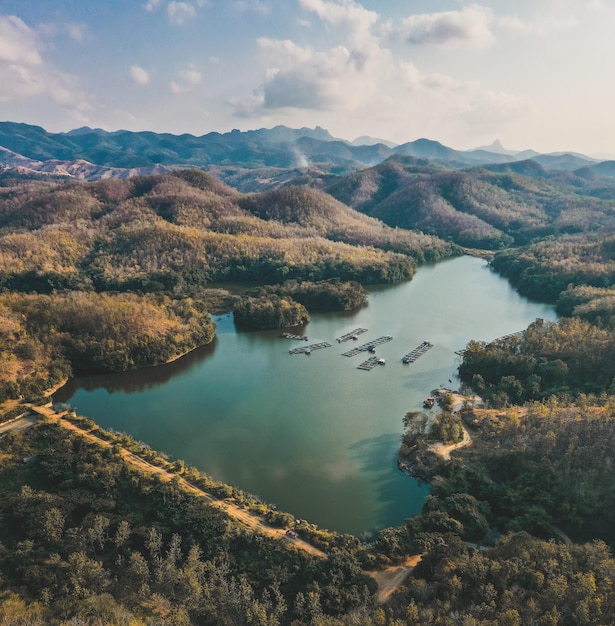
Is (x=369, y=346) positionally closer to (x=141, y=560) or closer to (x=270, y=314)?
(x=270, y=314)

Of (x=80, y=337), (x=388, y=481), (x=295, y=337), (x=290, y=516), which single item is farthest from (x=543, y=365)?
(x=80, y=337)

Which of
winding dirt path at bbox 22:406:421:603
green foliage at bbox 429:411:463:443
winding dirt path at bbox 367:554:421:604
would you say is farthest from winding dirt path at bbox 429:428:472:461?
winding dirt path at bbox 367:554:421:604

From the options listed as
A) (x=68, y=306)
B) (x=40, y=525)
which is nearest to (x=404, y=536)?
(x=40, y=525)

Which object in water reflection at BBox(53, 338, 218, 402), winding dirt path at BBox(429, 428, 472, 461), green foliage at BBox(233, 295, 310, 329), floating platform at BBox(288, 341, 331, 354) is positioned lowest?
water reflection at BBox(53, 338, 218, 402)

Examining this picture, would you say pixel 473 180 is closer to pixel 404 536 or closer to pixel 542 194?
pixel 542 194

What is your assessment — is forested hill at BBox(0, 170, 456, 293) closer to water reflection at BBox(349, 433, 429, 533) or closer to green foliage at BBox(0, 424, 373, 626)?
green foliage at BBox(0, 424, 373, 626)

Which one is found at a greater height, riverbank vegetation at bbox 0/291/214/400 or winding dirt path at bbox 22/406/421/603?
riverbank vegetation at bbox 0/291/214/400
